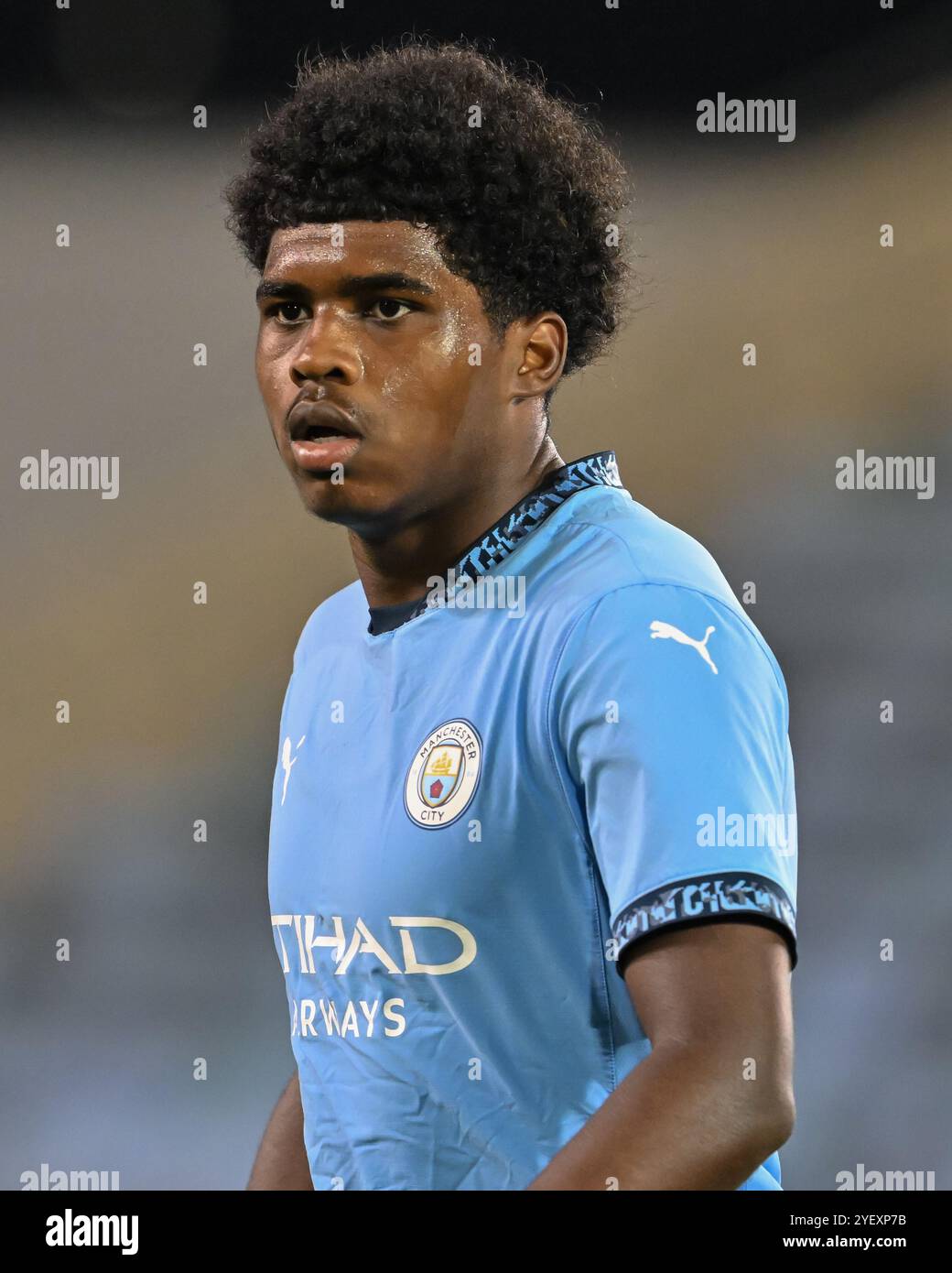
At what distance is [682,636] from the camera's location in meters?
0.91

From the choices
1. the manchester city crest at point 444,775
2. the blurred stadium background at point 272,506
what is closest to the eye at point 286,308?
the manchester city crest at point 444,775

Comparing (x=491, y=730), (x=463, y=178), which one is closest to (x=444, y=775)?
(x=491, y=730)

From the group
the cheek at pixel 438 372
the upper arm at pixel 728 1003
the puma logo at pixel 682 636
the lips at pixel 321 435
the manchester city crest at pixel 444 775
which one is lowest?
the upper arm at pixel 728 1003

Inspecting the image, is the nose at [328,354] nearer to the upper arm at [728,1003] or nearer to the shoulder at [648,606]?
the shoulder at [648,606]

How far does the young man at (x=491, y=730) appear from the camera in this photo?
0.84 metres

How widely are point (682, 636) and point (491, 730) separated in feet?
0.46

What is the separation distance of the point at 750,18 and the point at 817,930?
1.53 metres

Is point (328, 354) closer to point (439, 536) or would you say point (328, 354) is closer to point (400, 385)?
point (400, 385)

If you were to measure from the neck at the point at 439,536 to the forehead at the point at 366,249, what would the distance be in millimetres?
150

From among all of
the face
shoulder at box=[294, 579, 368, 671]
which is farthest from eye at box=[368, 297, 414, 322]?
shoulder at box=[294, 579, 368, 671]
